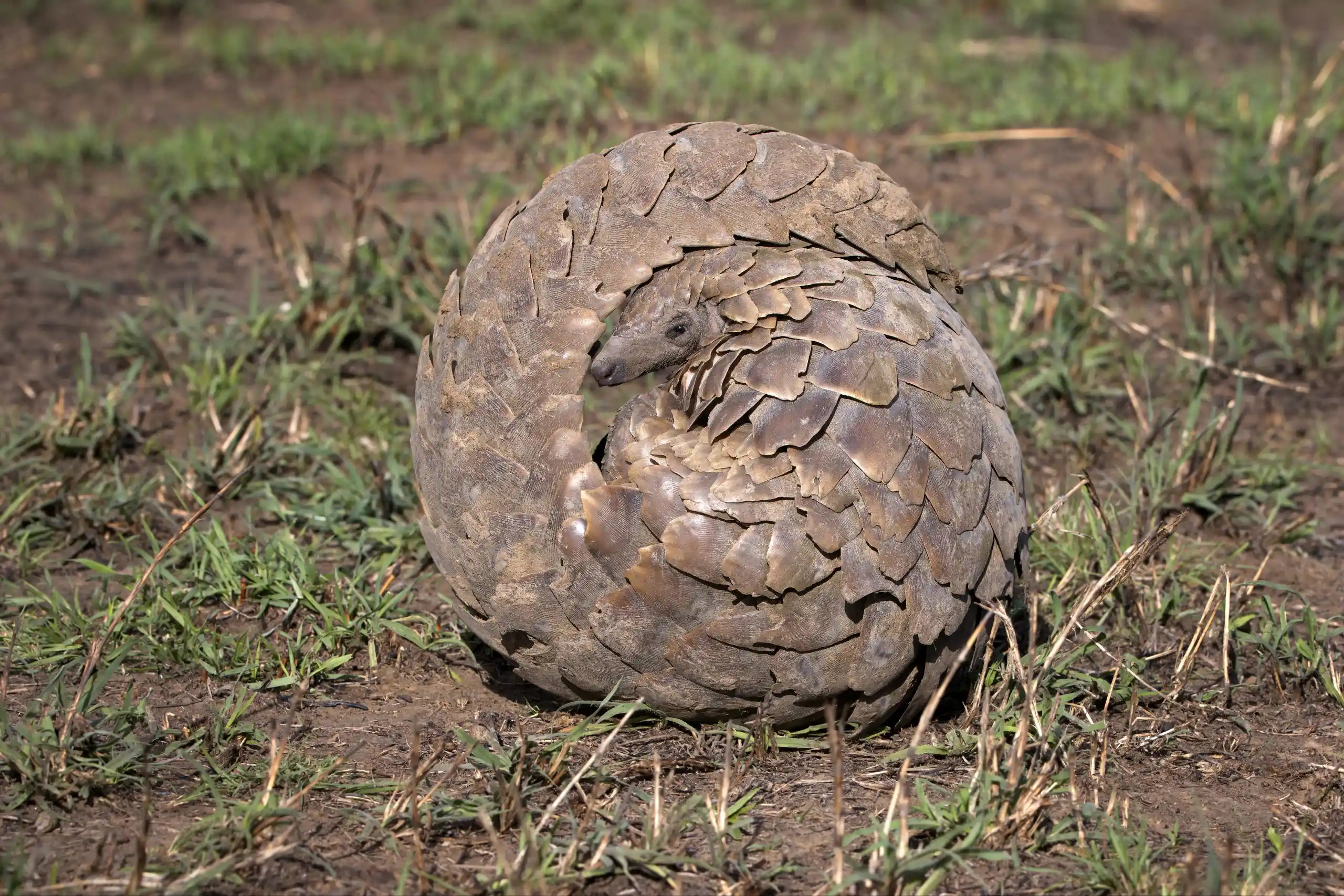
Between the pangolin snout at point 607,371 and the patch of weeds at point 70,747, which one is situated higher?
the pangolin snout at point 607,371

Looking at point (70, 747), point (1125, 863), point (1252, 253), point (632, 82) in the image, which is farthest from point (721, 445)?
point (632, 82)

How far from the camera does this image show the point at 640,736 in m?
2.91

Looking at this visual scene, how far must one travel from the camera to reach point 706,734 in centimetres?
291

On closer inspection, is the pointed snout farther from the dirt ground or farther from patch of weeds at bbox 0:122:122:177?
patch of weeds at bbox 0:122:122:177

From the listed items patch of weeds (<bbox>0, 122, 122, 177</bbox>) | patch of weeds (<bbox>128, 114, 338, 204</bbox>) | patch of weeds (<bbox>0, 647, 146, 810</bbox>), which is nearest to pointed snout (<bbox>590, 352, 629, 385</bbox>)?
patch of weeds (<bbox>0, 647, 146, 810</bbox>)

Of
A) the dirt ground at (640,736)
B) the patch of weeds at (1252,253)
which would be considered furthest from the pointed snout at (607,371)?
the patch of weeds at (1252,253)

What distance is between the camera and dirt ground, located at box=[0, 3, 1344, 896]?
2539 millimetres

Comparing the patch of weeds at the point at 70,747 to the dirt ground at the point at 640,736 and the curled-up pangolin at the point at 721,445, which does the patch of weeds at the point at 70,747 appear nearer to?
the dirt ground at the point at 640,736

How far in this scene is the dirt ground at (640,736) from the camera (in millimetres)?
2539

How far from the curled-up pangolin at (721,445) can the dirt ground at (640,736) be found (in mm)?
186

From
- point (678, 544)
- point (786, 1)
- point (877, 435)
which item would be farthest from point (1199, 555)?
point (786, 1)

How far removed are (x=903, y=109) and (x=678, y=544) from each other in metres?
3.94

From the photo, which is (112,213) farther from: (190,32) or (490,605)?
(490,605)

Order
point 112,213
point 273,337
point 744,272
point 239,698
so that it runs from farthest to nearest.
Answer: point 112,213, point 273,337, point 239,698, point 744,272
